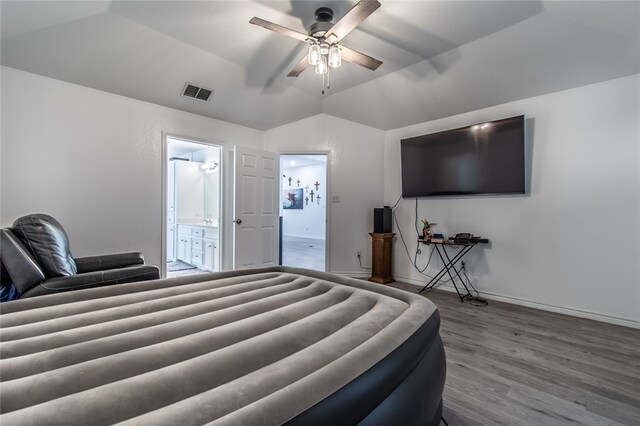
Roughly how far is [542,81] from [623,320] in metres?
2.59

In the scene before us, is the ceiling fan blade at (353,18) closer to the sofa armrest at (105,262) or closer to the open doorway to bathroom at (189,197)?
the sofa armrest at (105,262)

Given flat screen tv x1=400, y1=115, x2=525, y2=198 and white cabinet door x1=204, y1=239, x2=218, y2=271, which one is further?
white cabinet door x1=204, y1=239, x2=218, y2=271

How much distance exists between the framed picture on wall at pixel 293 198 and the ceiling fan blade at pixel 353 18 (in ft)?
26.2

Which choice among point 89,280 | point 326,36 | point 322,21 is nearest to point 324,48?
point 326,36

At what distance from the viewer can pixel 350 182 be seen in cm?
460

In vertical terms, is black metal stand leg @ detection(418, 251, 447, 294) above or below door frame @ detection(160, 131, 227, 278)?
below

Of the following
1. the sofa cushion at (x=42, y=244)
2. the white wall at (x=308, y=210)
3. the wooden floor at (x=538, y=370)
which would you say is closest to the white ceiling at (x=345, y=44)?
the sofa cushion at (x=42, y=244)

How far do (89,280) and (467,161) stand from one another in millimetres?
4073

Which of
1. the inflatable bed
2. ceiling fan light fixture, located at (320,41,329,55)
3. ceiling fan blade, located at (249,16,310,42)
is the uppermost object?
ceiling fan blade, located at (249,16,310,42)

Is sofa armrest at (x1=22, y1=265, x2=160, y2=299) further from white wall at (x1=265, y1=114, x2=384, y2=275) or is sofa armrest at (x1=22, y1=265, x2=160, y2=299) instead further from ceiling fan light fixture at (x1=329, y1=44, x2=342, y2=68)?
white wall at (x1=265, y1=114, x2=384, y2=275)

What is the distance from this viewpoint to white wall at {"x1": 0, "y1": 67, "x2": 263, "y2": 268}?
2.71m

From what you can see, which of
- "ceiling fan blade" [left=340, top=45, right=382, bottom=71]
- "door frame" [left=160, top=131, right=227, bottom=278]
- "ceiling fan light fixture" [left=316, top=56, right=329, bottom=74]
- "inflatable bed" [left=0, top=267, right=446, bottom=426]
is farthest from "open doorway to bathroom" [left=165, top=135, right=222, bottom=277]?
"inflatable bed" [left=0, top=267, right=446, bottom=426]

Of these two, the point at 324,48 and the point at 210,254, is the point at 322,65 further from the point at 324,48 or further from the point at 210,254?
the point at 210,254

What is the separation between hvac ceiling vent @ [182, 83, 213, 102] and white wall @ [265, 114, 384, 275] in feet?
5.50
